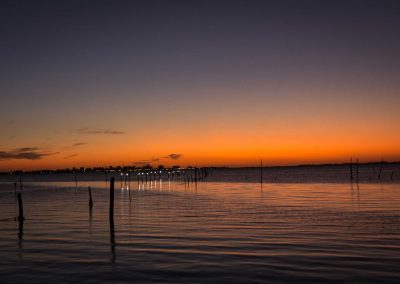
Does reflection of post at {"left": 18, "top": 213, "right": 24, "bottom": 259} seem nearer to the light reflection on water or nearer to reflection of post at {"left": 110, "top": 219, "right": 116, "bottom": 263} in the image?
the light reflection on water

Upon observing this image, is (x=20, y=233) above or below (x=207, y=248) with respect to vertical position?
below

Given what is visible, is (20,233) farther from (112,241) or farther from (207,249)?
(207,249)

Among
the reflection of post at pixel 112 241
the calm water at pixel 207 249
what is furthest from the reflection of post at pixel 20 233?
the reflection of post at pixel 112 241

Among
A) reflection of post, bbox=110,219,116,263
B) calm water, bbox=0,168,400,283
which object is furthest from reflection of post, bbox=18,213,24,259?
reflection of post, bbox=110,219,116,263

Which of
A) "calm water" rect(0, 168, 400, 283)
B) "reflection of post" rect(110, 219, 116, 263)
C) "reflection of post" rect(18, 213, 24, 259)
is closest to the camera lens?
"calm water" rect(0, 168, 400, 283)

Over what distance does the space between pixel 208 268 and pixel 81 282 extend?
4342mm

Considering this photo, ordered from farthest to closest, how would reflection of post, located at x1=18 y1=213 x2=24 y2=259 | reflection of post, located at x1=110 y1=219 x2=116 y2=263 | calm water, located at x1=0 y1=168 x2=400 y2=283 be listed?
reflection of post, located at x1=18 y1=213 x2=24 y2=259
reflection of post, located at x1=110 y1=219 x2=116 y2=263
calm water, located at x1=0 y1=168 x2=400 y2=283

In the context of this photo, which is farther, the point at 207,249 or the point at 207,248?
the point at 207,248

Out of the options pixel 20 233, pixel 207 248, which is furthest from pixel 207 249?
pixel 20 233

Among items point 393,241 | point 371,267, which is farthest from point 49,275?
point 393,241

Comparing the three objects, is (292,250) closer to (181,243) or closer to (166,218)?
(181,243)

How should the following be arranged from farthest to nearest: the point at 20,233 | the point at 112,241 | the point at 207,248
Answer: the point at 20,233 → the point at 112,241 → the point at 207,248

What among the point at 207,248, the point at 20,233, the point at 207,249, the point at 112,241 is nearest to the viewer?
the point at 207,249

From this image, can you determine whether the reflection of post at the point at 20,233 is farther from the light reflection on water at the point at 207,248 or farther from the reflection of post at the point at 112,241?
the reflection of post at the point at 112,241
